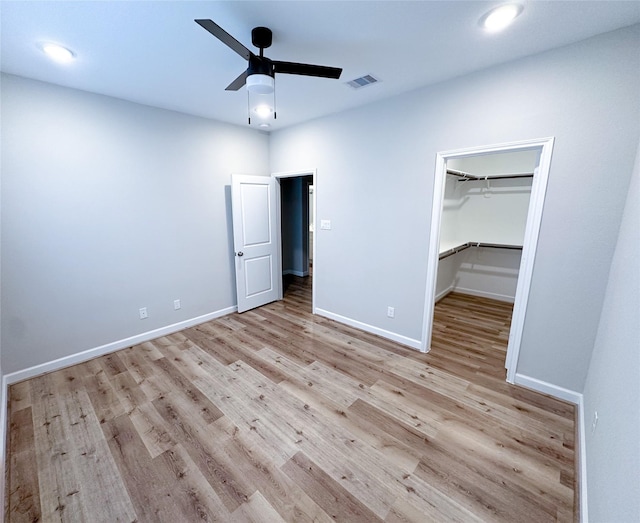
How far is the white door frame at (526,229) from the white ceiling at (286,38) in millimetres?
650

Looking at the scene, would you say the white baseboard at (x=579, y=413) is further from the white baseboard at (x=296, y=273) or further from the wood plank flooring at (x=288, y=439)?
the white baseboard at (x=296, y=273)

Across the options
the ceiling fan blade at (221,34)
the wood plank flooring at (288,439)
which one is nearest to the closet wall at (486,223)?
the wood plank flooring at (288,439)

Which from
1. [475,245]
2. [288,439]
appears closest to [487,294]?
[475,245]

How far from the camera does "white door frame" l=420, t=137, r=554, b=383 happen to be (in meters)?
2.12

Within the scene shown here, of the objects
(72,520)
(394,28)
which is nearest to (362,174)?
(394,28)

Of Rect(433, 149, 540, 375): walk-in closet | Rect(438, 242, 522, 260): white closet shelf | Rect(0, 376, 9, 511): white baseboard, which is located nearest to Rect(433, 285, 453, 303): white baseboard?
Rect(433, 149, 540, 375): walk-in closet

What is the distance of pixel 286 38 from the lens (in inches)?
72.8

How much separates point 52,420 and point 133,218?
191cm

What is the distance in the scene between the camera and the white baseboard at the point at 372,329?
3075 millimetres

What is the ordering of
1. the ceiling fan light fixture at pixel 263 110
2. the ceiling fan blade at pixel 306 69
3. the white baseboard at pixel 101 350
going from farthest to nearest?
the ceiling fan light fixture at pixel 263 110
the white baseboard at pixel 101 350
the ceiling fan blade at pixel 306 69

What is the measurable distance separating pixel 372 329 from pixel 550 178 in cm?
227

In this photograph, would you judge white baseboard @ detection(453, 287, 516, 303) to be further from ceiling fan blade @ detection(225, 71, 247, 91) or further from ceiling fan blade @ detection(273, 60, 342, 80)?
ceiling fan blade @ detection(225, 71, 247, 91)

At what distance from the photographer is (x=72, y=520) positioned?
1407mm

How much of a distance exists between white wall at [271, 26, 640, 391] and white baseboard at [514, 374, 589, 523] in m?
0.06
